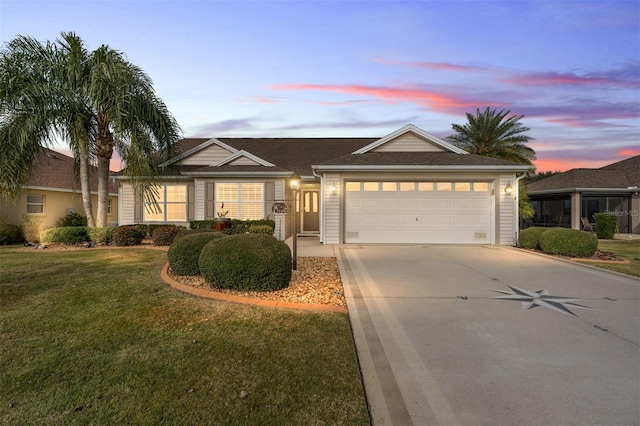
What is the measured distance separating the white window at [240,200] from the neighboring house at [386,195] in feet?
0.14

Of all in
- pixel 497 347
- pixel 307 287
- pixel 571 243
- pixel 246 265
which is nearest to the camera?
pixel 497 347

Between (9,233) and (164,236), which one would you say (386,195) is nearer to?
(164,236)

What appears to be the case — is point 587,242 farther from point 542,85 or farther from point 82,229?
point 82,229

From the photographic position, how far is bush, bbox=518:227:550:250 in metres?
11.0

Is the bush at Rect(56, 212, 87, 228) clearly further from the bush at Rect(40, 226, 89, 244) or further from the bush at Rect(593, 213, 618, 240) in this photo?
the bush at Rect(593, 213, 618, 240)

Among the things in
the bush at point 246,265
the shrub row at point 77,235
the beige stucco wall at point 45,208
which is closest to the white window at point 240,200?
the shrub row at point 77,235

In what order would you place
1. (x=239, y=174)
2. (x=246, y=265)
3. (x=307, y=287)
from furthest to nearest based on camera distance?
(x=239, y=174) → (x=307, y=287) → (x=246, y=265)

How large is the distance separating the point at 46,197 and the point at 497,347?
20.1 meters

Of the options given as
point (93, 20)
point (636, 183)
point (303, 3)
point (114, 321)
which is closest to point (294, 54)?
point (303, 3)

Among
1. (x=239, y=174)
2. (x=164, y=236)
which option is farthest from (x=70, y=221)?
(x=239, y=174)

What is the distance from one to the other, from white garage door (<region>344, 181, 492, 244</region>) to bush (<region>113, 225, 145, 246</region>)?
25.9 ft

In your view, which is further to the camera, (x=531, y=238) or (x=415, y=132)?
(x=415, y=132)

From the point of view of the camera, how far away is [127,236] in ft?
38.7

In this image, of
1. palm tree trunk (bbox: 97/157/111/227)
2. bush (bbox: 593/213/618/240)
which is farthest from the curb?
bush (bbox: 593/213/618/240)
